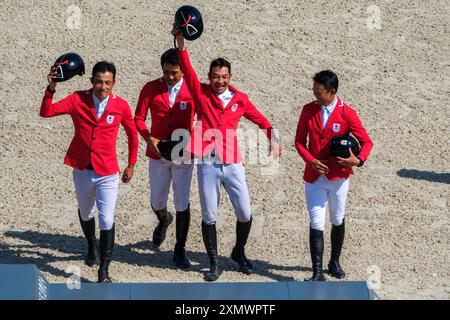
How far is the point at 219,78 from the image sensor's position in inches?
439

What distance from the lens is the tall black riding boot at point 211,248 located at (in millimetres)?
11470

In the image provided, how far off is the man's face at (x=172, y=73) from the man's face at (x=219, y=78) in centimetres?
39

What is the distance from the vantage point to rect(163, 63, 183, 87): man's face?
11422 mm

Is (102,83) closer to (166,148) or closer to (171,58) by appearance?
(171,58)

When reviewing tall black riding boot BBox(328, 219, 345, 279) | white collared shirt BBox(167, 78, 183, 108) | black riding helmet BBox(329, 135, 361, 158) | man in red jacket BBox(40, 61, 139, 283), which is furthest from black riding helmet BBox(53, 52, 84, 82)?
tall black riding boot BBox(328, 219, 345, 279)

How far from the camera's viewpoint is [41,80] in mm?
15375

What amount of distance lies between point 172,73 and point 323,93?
135cm

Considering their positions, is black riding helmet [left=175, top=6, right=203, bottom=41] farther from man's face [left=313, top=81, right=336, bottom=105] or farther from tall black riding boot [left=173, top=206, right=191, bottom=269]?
tall black riding boot [left=173, top=206, right=191, bottom=269]

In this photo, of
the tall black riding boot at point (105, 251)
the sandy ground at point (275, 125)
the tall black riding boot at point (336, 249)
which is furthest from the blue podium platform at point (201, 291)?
the tall black riding boot at point (336, 249)

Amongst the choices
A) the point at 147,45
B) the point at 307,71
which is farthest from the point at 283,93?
the point at 147,45

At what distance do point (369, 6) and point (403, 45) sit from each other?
0.98 m

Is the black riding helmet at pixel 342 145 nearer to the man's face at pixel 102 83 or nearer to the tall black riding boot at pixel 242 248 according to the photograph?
the tall black riding boot at pixel 242 248

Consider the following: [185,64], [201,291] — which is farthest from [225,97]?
[201,291]

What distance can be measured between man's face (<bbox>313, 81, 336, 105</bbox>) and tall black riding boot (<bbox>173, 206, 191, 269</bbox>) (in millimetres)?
1624
